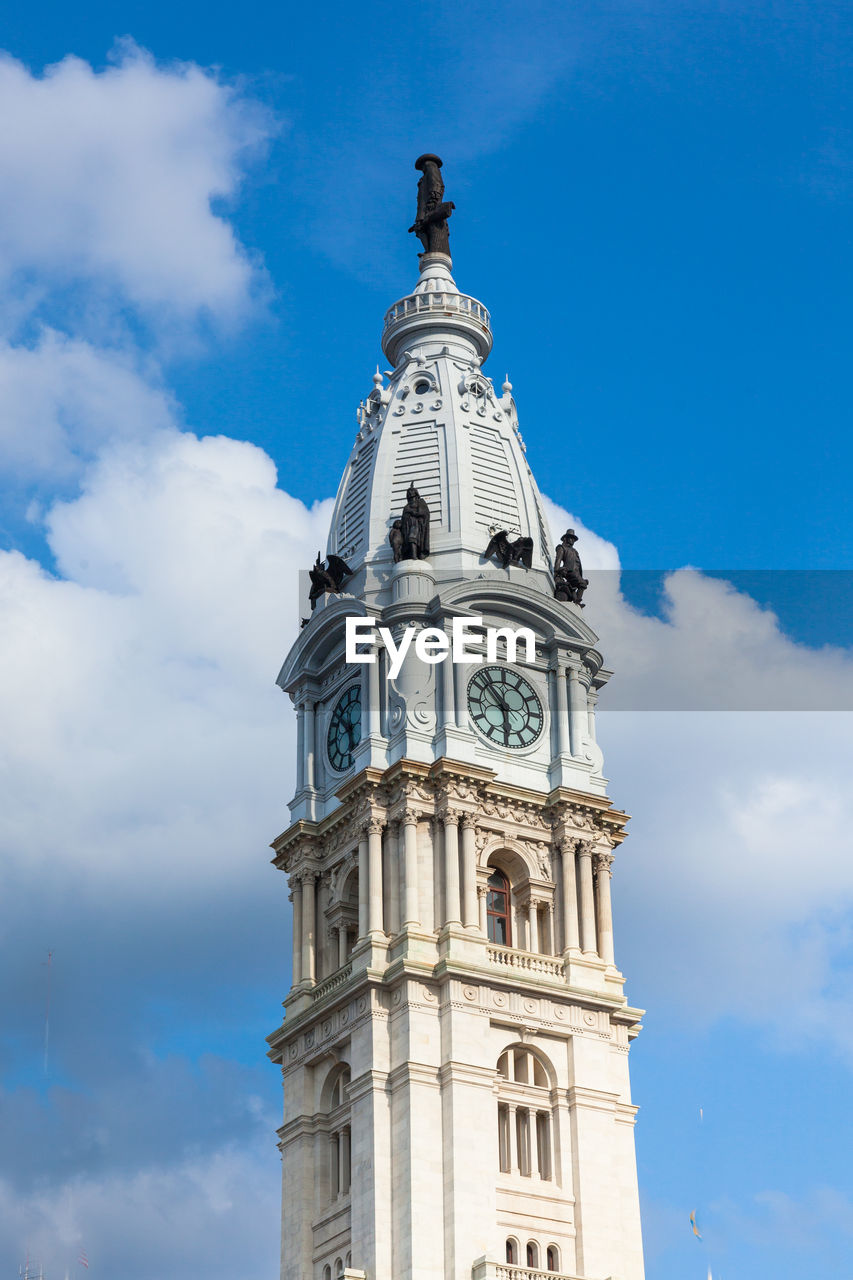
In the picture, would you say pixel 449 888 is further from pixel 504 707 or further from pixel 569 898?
pixel 504 707

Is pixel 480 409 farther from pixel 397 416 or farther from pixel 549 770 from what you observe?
pixel 549 770

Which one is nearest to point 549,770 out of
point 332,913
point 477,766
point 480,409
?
point 477,766

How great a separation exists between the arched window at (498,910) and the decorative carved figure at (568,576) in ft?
40.7

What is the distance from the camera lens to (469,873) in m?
88.1

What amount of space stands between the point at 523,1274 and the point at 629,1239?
5842mm

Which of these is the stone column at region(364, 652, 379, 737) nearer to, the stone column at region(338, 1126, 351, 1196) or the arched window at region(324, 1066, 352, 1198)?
the arched window at region(324, 1066, 352, 1198)

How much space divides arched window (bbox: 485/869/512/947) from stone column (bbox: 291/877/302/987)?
7.31m

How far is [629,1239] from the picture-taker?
278 ft

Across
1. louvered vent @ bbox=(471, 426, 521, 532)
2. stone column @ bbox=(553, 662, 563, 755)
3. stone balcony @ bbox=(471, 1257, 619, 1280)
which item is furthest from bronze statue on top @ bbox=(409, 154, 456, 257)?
stone balcony @ bbox=(471, 1257, 619, 1280)

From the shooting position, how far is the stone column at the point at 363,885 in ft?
287

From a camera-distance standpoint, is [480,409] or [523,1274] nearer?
[523,1274]

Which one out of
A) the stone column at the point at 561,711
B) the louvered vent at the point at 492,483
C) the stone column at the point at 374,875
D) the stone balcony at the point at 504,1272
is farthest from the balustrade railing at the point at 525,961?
the louvered vent at the point at 492,483

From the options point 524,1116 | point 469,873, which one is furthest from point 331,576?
point 524,1116

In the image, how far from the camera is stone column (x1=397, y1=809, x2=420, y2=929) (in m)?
86.9
